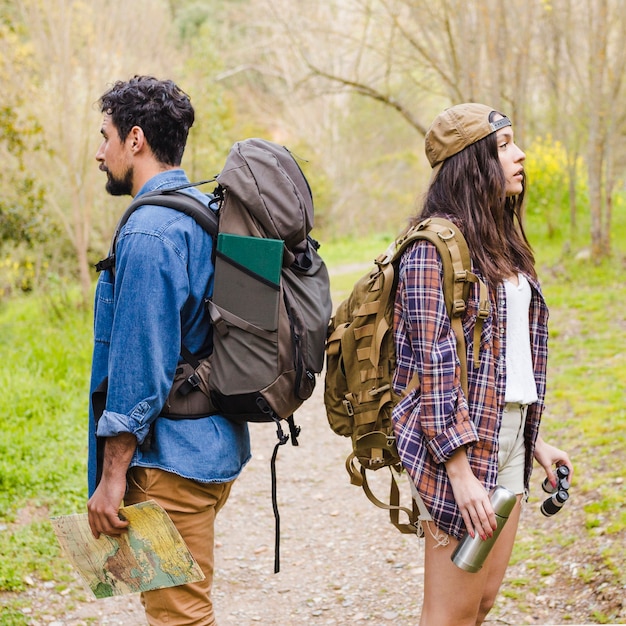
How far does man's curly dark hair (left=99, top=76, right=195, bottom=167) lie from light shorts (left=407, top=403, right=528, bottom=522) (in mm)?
1212

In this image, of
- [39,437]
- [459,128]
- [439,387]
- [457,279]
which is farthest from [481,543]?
[39,437]

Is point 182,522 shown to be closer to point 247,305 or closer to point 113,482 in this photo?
point 113,482

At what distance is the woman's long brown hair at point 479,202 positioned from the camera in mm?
2162

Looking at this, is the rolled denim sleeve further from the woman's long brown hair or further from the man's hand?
the woman's long brown hair

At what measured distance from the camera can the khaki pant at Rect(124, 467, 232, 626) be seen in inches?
85.4

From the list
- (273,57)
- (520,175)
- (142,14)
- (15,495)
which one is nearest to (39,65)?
(142,14)

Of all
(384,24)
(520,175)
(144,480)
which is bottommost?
(144,480)

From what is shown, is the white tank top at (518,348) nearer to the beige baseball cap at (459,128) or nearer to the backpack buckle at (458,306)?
the backpack buckle at (458,306)

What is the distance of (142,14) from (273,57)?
9.49m

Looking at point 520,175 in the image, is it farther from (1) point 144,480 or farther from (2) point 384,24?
(2) point 384,24

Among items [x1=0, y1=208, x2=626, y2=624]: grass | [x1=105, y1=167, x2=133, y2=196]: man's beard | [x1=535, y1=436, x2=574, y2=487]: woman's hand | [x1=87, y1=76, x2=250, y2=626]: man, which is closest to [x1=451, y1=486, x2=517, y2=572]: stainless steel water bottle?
[x1=535, y1=436, x2=574, y2=487]: woman's hand

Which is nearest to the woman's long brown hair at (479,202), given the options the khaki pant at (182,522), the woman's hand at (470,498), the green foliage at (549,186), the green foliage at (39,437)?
the woman's hand at (470,498)

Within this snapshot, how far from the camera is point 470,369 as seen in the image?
6.86 feet

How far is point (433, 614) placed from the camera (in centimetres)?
211
